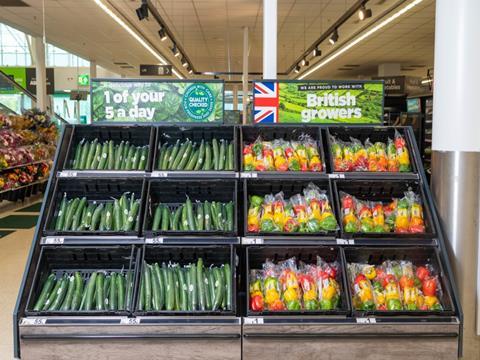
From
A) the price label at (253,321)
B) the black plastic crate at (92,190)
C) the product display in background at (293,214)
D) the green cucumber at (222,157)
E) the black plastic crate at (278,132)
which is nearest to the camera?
the price label at (253,321)

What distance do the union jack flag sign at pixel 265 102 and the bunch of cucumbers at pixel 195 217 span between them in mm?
760

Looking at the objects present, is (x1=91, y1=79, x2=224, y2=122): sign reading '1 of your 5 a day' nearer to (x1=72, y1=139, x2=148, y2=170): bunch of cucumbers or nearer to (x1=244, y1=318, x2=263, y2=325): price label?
(x1=72, y1=139, x2=148, y2=170): bunch of cucumbers

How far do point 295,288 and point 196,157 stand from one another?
114cm

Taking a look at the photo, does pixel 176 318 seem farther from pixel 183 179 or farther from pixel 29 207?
pixel 29 207

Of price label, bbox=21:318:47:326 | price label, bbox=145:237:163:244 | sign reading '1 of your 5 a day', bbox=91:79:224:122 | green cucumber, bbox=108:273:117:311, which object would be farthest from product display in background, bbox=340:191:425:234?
price label, bbox=21:318:47:326

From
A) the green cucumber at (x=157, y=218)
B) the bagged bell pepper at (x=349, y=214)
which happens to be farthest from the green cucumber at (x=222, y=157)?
the bagged bell pepper at (x=349, y=214)

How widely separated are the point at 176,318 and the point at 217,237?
Answer: 1.86 ft

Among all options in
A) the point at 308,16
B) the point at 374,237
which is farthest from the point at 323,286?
the point at 308,16

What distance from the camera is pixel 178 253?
3463mm

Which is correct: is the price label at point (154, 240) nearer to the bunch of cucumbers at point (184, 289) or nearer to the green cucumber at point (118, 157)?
the bunch of cucumbers at point (184, 289)

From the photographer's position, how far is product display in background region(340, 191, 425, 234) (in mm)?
3486

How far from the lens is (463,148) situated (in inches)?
136

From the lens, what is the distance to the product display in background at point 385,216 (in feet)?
11.4

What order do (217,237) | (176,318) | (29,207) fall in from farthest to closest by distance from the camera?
(29,207), (217,237), (176,318)
